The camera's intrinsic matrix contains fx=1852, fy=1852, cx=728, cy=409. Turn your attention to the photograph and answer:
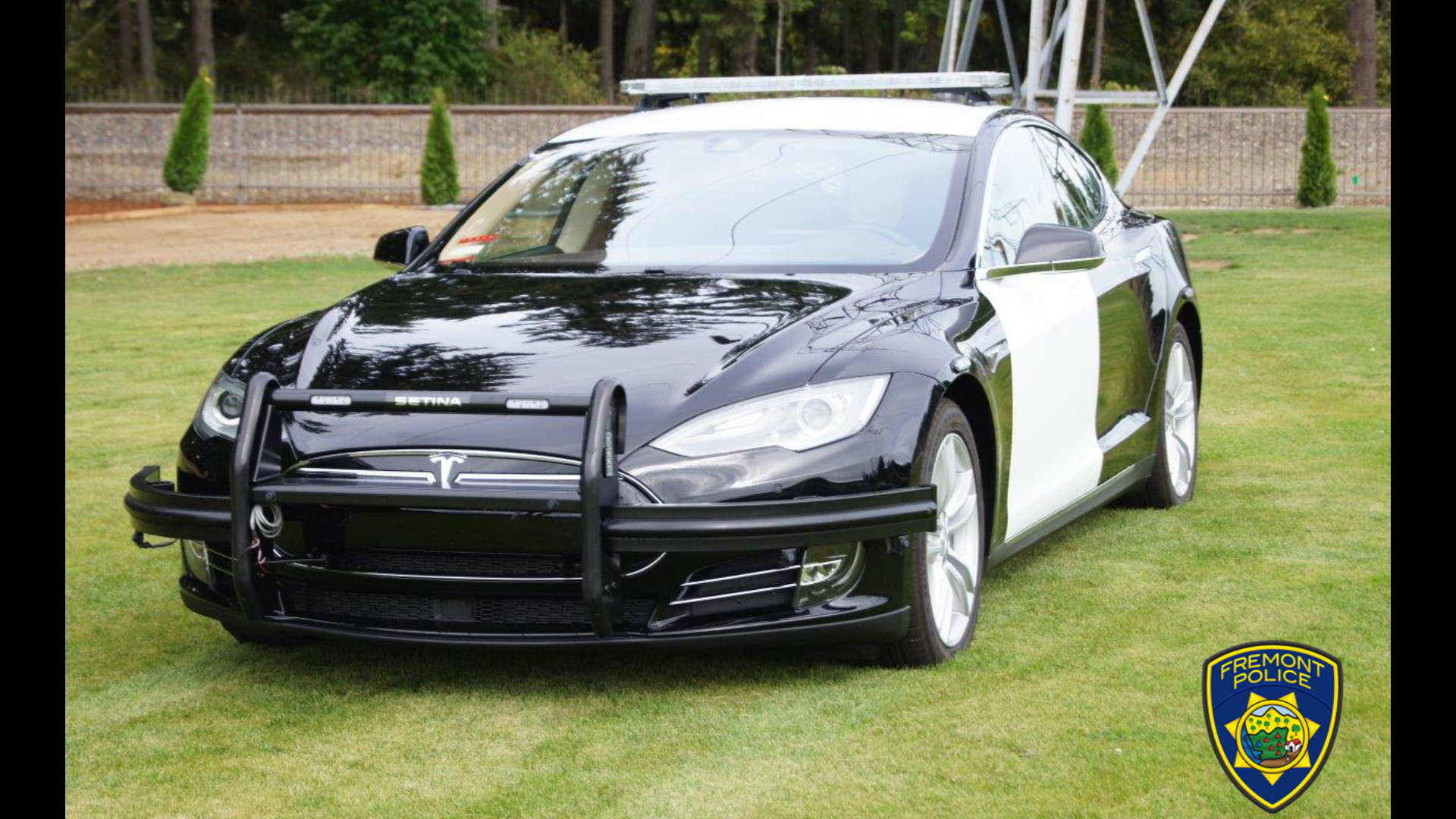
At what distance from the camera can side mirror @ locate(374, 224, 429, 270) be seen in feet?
19.6

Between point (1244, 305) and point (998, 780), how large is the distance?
11.6 meters

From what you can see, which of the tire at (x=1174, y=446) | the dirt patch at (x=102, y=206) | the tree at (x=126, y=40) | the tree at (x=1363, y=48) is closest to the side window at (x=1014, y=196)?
the tire at (x=1174, y=446)

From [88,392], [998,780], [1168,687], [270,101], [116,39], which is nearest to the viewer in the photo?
[998,780]

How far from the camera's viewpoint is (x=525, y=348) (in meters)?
4.55

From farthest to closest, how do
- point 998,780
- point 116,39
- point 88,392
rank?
point 116,39 → point 88,392 → point 998,780

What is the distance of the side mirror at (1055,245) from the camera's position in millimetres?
5191

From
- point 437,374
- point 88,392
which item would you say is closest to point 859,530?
point 437,374

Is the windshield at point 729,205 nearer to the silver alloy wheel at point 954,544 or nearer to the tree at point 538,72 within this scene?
the silver alloy wheel at point 954,544

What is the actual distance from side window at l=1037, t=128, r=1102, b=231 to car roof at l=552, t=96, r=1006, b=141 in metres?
0.30

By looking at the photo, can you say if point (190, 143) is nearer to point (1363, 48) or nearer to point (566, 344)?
point (1363, 48)

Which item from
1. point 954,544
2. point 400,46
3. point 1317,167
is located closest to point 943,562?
point 954,544

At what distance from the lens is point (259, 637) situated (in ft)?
15.5
